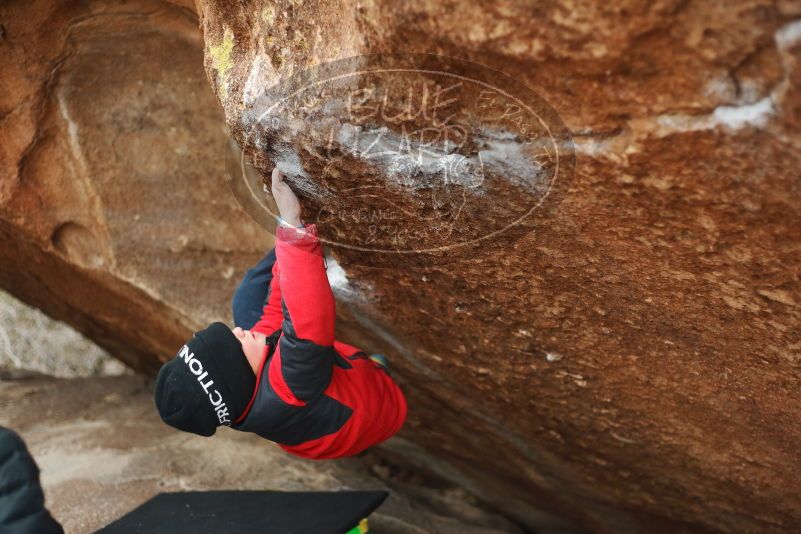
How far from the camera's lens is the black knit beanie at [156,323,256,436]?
67.4 inches

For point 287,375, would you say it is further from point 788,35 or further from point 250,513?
point 788,35

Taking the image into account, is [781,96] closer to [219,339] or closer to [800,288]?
[800,288]

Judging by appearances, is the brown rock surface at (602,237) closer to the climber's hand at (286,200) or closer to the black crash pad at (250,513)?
the climber's hand at (286,200)

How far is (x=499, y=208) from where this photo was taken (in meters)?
1.48

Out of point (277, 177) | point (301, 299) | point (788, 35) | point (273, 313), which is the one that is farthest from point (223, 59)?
point (788, 35)

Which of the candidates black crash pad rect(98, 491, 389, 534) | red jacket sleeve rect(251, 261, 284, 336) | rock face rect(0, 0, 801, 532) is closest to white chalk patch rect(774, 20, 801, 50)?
rock face rect(0, 0, 801, 532)

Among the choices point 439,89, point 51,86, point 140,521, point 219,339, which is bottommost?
point 140,521

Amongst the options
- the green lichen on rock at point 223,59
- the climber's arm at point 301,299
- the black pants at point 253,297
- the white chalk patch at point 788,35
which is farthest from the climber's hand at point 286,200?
the white chalk patch at point 788,35

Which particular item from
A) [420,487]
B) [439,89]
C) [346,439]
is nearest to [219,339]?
[346,439]

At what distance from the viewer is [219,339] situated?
175 cm

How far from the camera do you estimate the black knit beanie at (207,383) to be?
1.71 m

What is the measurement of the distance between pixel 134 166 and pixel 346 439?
102 centimetres

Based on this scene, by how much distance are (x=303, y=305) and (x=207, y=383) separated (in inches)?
10.9

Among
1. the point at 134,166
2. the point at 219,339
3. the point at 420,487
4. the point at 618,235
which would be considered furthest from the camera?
the point at 420,487
